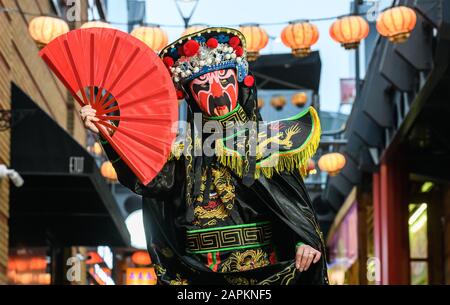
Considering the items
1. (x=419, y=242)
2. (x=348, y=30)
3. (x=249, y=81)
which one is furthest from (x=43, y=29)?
(x=419, y=242)

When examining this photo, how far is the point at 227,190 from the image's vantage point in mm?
6250

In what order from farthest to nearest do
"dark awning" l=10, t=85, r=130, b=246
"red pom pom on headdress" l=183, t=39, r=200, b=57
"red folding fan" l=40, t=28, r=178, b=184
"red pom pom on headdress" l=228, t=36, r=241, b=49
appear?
"dark awning" l=10, t=85, r=130, b=246 → "red pom pom on headdress" l=228, t=36, r=241, b=49 → "red pom pom on headdress" l=183, t=39, r=200, b=57 → "red folding fan" l=40, t=28, r=178, b=184

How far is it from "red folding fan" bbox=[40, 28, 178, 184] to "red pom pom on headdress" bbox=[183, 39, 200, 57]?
0.49 m

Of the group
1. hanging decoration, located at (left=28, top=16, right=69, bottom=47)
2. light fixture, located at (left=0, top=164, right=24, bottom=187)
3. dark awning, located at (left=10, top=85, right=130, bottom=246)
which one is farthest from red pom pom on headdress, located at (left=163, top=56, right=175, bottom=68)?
hanging decoration, located at (left=28, top=16, right=69, bottom=47)

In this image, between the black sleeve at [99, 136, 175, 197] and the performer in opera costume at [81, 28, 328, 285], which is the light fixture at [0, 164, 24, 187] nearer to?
the performer in opera costume at [81, 28, 328, 285]

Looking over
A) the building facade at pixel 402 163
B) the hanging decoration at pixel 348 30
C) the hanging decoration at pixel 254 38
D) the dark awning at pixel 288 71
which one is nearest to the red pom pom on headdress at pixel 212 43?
the hanging decoration at pixel 254 38

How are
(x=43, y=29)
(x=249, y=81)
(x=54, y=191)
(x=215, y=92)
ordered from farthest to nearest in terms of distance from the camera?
(x=54, y=191)
(x=43, y=29)
(x=249, y=81)
(x=215, y=92)

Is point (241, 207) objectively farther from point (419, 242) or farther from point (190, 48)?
point (419, 242)

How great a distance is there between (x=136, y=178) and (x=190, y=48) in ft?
2.46

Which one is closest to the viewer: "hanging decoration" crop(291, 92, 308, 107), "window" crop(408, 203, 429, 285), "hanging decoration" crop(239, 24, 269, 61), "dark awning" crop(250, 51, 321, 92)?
"hanging decoration" crop(239, 24, 269, 61)

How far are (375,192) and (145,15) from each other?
20.4 feet

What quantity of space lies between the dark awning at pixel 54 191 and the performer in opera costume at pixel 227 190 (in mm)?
8122

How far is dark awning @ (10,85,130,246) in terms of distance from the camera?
15289mm
